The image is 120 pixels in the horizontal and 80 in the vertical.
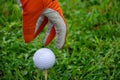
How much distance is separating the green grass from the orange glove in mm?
666

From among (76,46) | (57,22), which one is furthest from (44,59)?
(76,46)

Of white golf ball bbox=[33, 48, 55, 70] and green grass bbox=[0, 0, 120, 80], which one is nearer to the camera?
white golf ball bbox=[33, 48, 55, 70]

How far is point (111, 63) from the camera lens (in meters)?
3.00

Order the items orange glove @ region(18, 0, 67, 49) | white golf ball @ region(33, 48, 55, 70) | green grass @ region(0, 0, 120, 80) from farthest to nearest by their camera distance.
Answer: green grass @ region(0, 0, 120, 80) < white golf ball @ region(33, 48, 55, 70) < orange glove @ region(18, 0, 67, 49)

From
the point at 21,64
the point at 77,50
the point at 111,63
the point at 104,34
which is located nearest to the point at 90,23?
the point at 104,34

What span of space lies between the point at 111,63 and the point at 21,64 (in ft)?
2.84

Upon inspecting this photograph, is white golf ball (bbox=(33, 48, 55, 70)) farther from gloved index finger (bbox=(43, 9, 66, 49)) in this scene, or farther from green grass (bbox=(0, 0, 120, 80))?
green grass (bbox=(0, 0, 120, 80))

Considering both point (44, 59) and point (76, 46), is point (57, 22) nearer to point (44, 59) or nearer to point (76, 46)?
point (44, 59)

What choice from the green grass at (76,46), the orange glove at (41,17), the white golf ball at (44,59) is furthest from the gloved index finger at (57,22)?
the green grass at (76,46)

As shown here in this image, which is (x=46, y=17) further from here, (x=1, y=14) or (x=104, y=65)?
(x=1, y=14)

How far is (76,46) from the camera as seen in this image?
325cm

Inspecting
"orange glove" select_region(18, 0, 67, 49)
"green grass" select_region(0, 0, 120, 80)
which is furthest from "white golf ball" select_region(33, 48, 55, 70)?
"green grass" select_region(0, 0, 120, 80)

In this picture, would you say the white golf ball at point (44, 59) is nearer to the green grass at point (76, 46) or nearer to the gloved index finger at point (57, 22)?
the gloved index finger at point (57, 22)

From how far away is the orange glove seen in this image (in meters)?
1.92
